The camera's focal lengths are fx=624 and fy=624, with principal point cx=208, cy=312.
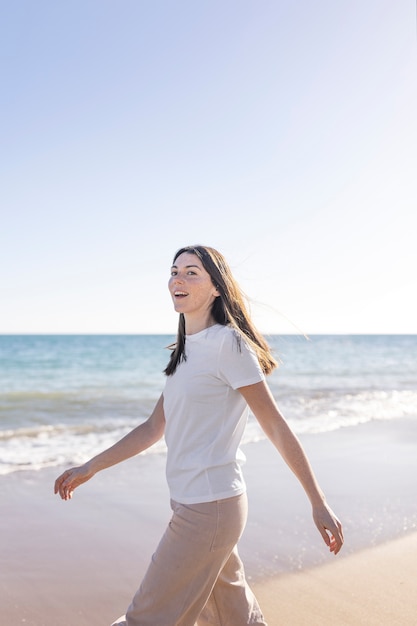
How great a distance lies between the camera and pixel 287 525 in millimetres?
5332

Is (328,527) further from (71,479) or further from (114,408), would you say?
(114,408)

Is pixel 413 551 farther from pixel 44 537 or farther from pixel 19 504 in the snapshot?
pixel 19 504

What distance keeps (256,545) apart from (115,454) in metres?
2.29

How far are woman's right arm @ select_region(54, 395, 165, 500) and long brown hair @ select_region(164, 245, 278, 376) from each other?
352mm

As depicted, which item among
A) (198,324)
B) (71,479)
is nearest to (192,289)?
(198,324)

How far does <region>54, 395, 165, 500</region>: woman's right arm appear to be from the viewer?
298 centimetres

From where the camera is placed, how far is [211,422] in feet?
8.36

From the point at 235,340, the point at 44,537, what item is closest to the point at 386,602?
the point at 235,340

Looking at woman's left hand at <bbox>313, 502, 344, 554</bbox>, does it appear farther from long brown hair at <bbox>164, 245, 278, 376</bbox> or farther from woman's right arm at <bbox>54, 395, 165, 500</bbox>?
woman's right arm at <bbox>54, 395, 165, 500</bbox>

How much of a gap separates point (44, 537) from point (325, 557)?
223 centimetres

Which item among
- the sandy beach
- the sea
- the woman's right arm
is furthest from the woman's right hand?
the sandy beach

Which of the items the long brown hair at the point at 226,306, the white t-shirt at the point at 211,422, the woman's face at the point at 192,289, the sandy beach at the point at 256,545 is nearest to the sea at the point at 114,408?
Answer: the long brown hair at the point at 226,306

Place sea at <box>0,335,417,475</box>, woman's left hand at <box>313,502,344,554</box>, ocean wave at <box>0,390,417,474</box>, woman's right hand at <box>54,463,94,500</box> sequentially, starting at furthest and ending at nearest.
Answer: sea at <box>0,335,417,475</box>, ocean wave at <box>0,390,417,474</box>, woman's right hand at <box>54,463,94,500</box>, woman's left hand at <box>313,502,344,554</box>

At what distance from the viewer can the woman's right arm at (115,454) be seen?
2984mm
